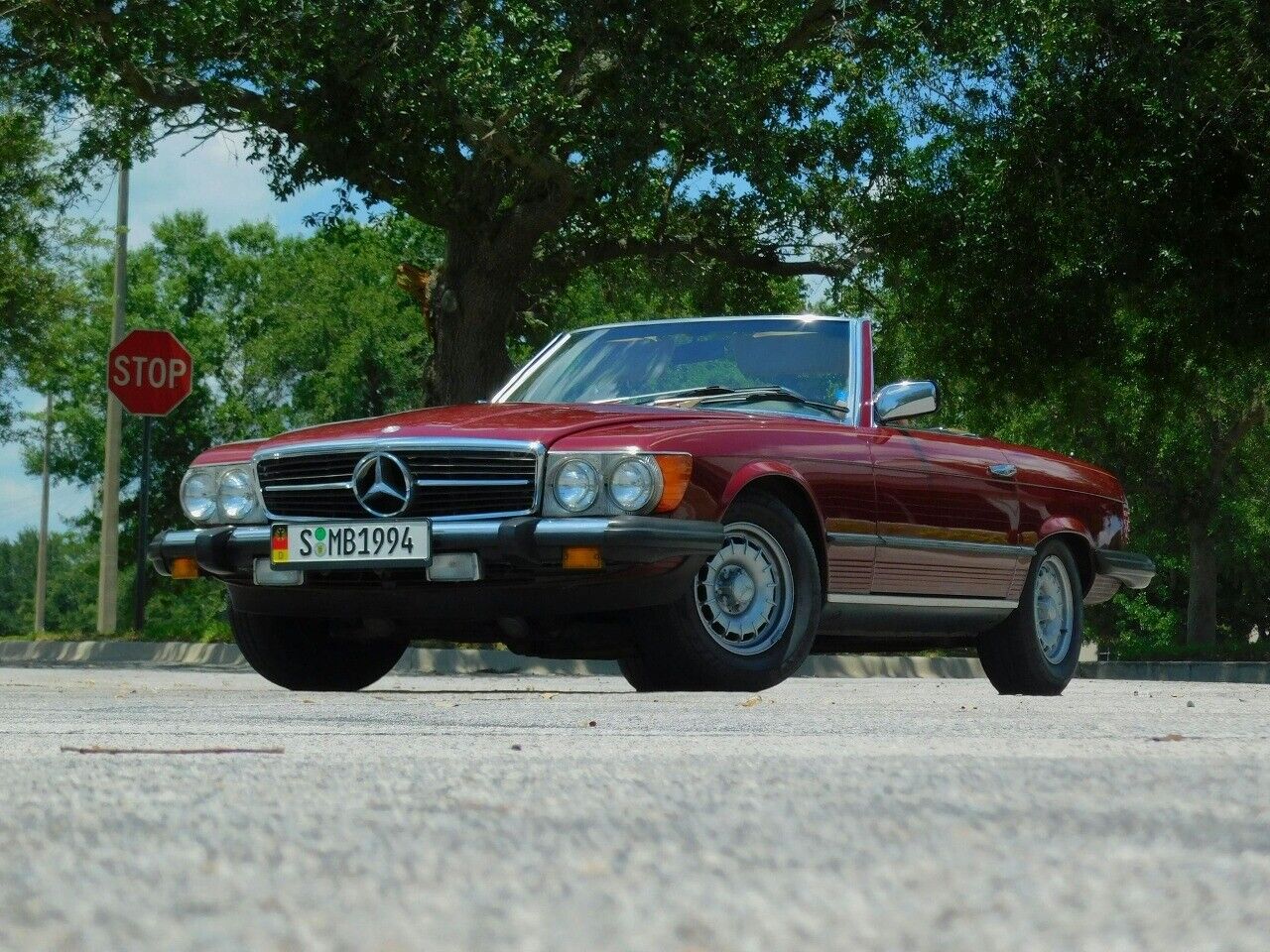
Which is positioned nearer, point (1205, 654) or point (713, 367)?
point (713, 367)

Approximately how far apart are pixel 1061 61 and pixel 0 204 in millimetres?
12279

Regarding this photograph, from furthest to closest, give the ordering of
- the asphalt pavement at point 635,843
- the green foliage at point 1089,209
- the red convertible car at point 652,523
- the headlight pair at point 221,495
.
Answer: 1. the green foliage at point 1089,209
2. the headlight pair at point 221,495
3. the red convertible car at point 652,523
4. the asphalt pavement at point 635,843

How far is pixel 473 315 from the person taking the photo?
18891 mm

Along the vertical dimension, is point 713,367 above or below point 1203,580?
above

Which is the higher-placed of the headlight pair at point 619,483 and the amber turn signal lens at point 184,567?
the headlight pair at point 619,483

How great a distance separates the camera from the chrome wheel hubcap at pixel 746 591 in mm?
7504

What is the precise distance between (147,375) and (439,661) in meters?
7.60

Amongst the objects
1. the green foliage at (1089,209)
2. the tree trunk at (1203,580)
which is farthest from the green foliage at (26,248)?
the tree trunk at (1203,580)

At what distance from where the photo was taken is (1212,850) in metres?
2.34

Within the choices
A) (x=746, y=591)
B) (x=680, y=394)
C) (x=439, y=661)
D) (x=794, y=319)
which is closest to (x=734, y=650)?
(x=746, y=591)

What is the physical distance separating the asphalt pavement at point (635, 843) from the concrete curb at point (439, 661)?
9885mm

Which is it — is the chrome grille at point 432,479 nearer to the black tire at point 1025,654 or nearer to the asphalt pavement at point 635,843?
the asphalt pavement at point 635,843

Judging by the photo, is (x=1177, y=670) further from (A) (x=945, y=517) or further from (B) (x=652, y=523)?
(B) (x=652, y=523)

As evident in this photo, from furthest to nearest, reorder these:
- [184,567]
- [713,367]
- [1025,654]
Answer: [1025,654], [713,367], [184,567]
